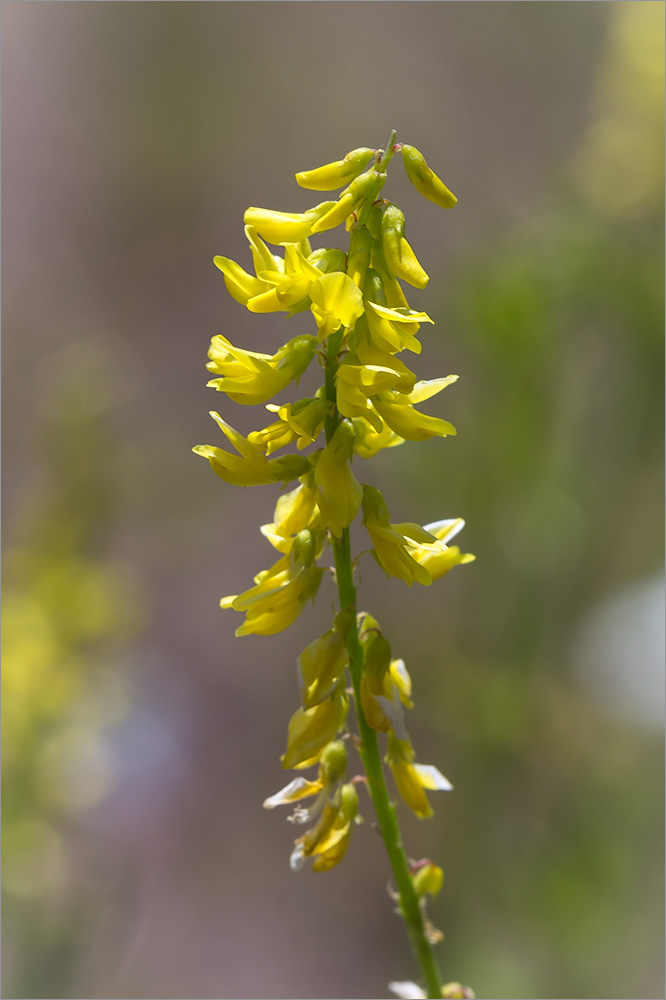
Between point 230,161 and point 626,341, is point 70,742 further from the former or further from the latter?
point 230,161

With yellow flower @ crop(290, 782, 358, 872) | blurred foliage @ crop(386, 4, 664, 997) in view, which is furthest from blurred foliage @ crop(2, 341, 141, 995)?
yellow flower @ crop(290, 782, 358, 872)

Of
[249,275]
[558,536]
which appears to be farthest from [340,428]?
[558,536]

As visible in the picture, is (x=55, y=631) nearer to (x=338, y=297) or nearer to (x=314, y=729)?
(x=314, y=729)

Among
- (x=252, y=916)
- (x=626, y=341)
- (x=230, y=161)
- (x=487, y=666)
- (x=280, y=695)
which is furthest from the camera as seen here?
(x=230, y=161)

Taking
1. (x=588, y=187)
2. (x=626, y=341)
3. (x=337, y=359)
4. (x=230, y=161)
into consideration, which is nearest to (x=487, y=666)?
(x=626, y=341)

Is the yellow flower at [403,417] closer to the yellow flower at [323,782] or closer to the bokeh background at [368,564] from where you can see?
the yellow flower at [323,782]
